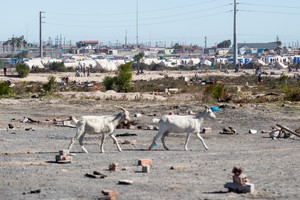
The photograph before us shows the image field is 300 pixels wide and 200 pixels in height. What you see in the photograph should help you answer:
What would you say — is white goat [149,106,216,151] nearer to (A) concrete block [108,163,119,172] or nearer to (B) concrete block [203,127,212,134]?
(A) concrete block [108,163,119,172]

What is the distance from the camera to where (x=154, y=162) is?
1850 centimetres

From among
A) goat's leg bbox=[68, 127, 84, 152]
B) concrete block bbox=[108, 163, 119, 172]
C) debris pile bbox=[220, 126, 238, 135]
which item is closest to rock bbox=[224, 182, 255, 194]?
concrete block bbox=[108, 163, 119, 172]

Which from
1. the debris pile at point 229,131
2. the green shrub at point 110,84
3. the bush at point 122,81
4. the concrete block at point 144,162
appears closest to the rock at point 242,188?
the concrete block at point 144,162

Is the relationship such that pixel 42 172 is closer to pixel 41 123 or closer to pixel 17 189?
pixel 17 189

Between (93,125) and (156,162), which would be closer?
(156,162)

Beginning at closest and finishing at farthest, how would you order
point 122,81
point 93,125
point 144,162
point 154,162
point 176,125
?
point 144,162, point 154,162, point 93,125, point 176,125, point 122,81

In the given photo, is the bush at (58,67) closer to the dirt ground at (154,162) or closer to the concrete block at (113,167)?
the dirt ground at (154,162)

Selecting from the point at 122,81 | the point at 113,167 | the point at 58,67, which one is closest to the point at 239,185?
the point at 113,167

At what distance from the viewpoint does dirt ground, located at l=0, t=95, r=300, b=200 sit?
48.2 feet

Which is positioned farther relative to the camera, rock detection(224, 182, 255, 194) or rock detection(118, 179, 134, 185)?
rock detection(118, 179, 134, 185)

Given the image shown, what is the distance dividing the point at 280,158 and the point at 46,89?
31.1m

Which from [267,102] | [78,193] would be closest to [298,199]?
[78,193]

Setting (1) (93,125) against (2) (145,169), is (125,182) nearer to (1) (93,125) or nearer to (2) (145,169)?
(2) (145,169)

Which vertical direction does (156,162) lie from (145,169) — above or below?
below
